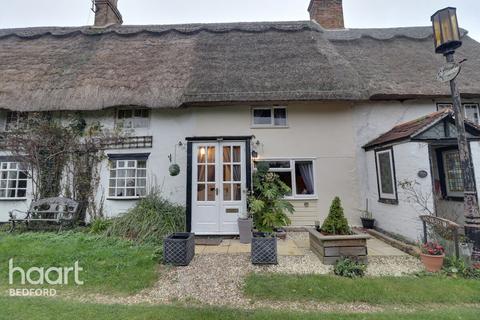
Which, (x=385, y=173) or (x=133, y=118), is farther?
(x=133, y=118)

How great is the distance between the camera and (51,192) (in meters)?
7.79

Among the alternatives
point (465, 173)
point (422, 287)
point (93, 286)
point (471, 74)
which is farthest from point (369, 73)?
point (93, 286)

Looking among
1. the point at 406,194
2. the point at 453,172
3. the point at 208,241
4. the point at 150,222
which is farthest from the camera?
the point at 453,172

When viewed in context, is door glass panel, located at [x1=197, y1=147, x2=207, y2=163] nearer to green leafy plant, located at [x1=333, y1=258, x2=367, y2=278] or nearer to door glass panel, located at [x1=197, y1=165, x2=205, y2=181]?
door glass panel, located at [x1=197, y1=165, x2=205, y2=181]

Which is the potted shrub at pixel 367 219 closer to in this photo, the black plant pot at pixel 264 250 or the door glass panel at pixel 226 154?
the black plant pot at pixel 264 250

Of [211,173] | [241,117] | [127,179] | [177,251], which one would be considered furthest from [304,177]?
[127,179]

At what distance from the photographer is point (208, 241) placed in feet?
20.1

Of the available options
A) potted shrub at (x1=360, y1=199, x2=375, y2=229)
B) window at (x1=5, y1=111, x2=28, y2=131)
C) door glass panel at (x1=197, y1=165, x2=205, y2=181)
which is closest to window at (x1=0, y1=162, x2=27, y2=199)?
window at (x1=5, y1=111, x2=28, y2=131)

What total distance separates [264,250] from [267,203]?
1.73 metres

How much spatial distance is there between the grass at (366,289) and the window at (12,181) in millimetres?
8529

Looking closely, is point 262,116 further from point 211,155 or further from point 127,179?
point 127,179

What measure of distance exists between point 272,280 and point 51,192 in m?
7.84

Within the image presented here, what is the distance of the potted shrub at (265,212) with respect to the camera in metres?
4.59

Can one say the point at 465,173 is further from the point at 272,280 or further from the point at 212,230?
the point at 212,230
